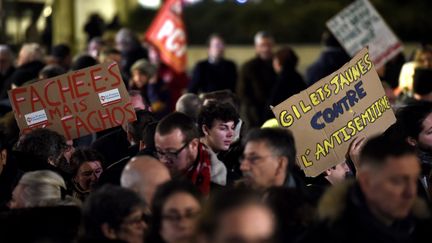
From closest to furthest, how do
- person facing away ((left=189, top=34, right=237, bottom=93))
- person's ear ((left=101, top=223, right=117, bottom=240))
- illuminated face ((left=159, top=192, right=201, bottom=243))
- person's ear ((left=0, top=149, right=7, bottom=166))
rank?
illuminated face ((left=159, top=192, right=201, bottom=243)) → person's ear ((left=101, top=223, right=117, bottom=240)) → person's ear ((left=0, top=149, right=7, bottom=166)) → person facing away ((left=189, top=34, right=237, bottom=93))

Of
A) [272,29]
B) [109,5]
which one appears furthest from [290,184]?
[272,29]

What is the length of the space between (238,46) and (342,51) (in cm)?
1931

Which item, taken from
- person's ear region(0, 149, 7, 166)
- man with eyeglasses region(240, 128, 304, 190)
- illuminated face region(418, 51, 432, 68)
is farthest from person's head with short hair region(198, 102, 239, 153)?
illuminated face region(418, 51, 432, 68)

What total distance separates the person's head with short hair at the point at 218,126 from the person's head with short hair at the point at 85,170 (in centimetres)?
83

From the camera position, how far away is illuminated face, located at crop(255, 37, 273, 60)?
717 inches

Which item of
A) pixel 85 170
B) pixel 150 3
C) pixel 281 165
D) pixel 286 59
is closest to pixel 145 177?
pixel 281 165

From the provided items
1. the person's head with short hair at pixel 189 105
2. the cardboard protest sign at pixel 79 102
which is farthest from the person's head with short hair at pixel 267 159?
the person's head with short hair at pixel 189 105

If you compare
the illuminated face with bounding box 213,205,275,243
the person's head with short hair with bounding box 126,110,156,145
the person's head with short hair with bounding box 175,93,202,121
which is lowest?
the person's head with short hair with bounding box 175,93,202,121

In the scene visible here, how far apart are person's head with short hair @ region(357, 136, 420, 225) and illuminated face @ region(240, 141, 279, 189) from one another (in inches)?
40.7

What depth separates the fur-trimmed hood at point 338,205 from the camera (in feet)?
21.1

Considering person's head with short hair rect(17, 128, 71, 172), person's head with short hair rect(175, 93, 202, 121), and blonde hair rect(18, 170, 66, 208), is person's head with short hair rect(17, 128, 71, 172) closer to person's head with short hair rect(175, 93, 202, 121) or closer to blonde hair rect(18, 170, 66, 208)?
blonde hair rect(18, 170, 66, 208)

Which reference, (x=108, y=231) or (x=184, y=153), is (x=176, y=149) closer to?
(x=184, y=153)

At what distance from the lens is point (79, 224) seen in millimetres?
7441

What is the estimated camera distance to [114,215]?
6859 millimetres
